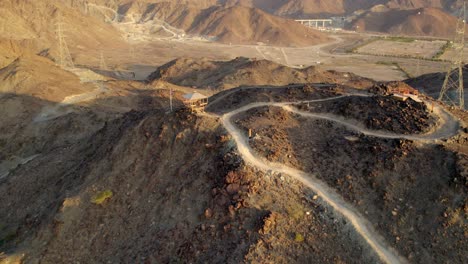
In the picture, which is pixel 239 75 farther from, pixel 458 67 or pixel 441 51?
pixel 441 51

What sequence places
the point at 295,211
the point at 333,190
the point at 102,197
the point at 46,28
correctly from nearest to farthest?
the point at 295,211
the point at 333,190
the point at 102,197
the point at 46,28

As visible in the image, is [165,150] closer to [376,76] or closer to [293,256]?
[293,256]

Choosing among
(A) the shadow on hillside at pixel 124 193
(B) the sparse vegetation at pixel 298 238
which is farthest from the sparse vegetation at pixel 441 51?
(B) the sparse vegetation at pixel 298 238

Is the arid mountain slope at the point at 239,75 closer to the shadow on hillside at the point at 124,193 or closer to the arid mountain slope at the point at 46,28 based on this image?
the arid mountain slope at the point at 46,28

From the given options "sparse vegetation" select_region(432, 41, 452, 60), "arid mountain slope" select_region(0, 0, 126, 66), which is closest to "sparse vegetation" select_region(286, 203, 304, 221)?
"arid mountain slope" select_region(0, 0, 126, 66)

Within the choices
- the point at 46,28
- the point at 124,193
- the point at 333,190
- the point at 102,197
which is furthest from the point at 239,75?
the point at 46,28

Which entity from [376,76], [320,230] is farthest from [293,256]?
[376,76]
